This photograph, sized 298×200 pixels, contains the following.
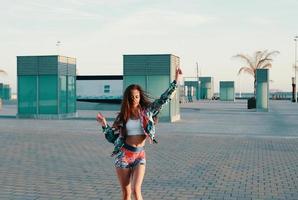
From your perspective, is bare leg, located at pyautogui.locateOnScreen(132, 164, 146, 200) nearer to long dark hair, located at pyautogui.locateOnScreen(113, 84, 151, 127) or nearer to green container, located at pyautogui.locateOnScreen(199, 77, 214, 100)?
long dark hair, located at pyautogui.locateOnScreen(113, 84, 151, 127)

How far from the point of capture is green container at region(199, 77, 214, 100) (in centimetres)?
7756

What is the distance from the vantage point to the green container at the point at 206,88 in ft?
254

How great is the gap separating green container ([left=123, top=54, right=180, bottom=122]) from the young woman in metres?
19.0

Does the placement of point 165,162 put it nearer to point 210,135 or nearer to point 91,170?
point 91,170

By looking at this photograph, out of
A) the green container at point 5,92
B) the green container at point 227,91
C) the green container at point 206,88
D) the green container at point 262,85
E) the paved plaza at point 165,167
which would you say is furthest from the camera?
the green container at point 206,88

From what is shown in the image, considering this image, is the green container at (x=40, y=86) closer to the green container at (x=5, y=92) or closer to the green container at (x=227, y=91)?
the green container at (x=5, y=92)

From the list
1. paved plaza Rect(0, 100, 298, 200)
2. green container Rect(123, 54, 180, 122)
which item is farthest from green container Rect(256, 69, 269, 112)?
paved plaza Rect(0, 100, 298, 200)

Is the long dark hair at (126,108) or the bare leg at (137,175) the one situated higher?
the long dark hair at (126,108)

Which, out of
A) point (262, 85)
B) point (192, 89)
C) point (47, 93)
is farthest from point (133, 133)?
point (192, 89)

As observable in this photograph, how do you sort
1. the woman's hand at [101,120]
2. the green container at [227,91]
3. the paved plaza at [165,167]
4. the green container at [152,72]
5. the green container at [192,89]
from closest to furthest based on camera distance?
1. the woman's hand at [101,120]
2. the paved plaza at [165,167]
3. the green container at [152,72]
4. the green container at [192,89]
5. the green container at [227,91]

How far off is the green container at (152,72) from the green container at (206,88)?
52.8 meters

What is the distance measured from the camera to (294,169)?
392 inches

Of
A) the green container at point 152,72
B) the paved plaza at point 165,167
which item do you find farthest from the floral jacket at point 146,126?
the green container at point 152,72

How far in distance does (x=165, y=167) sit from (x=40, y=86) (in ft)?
57.8
